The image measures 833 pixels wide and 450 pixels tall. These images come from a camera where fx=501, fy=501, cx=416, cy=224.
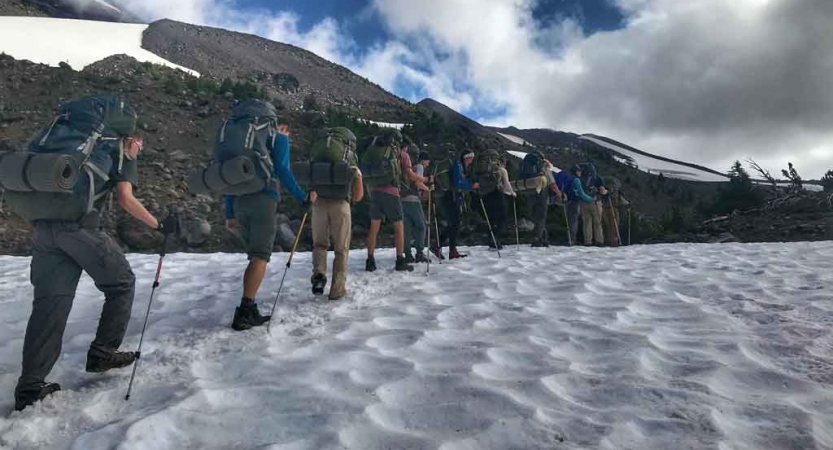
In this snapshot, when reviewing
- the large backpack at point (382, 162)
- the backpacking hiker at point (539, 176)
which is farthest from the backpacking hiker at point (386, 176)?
the backpacking hiker at point (539, 176)

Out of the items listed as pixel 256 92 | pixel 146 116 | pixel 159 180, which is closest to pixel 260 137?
pixel 159 180

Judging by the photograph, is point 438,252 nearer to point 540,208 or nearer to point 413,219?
point 413,219

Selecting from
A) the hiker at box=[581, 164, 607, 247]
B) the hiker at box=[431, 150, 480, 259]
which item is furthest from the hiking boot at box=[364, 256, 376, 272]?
the hiker at box=[581, 164, 607, 247]

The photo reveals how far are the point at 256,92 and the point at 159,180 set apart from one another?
12437mm

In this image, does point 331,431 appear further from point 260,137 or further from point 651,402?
point 260,137

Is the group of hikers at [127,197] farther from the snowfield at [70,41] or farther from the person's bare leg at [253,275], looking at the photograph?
the snowfield at [70,41]

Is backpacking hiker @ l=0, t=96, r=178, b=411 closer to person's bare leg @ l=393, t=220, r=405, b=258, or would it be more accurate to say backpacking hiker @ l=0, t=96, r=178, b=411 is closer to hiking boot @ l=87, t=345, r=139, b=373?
hiking boot @ l=87, t=345, r=139, b=373

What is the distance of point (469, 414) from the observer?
2.81 meters

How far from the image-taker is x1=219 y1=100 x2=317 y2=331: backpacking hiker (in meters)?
4.46

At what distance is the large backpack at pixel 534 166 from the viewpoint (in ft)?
36.0

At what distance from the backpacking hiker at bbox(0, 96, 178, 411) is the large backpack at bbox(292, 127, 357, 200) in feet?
7.44

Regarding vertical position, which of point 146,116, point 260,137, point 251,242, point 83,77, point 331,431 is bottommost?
point 331,431

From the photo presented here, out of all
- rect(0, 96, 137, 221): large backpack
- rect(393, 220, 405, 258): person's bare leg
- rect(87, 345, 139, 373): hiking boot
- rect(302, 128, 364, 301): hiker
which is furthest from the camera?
rect(393, 220, 405, 258): person's bare leg

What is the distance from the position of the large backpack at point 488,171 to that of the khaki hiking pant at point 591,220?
371 cm
